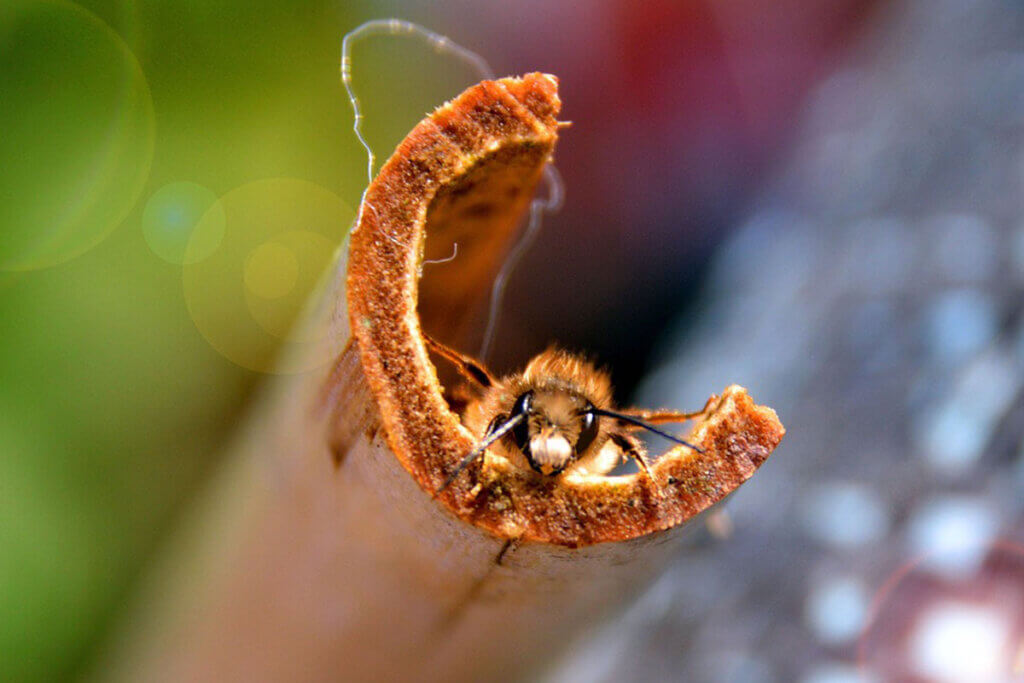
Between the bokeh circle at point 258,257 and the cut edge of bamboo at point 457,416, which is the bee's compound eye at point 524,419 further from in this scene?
the bokeh circle at point 258,257

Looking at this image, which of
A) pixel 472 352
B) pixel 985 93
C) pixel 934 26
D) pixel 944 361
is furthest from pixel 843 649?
pixel 934 26

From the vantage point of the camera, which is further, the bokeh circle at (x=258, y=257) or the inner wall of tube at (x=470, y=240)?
the bokeh circle at (x=258, y=257)

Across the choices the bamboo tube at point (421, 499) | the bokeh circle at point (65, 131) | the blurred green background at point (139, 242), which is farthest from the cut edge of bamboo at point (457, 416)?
the bokeh circle at point (65, 131)

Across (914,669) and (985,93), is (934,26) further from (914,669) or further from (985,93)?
(914,669)

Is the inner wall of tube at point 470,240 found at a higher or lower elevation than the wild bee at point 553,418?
higher

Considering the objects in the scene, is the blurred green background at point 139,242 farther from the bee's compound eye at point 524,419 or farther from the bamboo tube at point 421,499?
the bee's compound eye at point 524,419

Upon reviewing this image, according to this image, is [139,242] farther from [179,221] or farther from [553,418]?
[553,418]

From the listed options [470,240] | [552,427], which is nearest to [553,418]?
[552,427]
